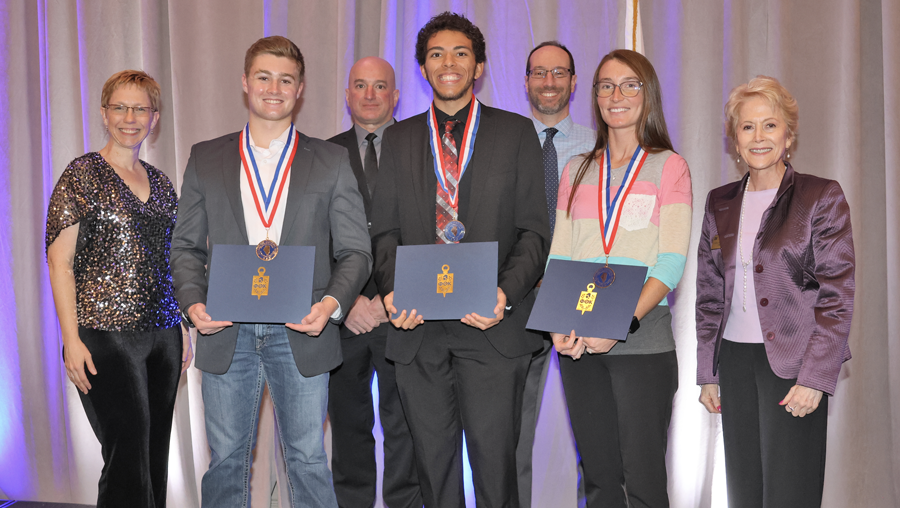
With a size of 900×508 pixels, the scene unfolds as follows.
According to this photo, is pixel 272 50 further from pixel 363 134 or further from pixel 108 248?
pixel 108 248

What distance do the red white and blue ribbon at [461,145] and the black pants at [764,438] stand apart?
1129mm

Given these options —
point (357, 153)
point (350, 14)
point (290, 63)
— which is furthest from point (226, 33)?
point (290, 63)

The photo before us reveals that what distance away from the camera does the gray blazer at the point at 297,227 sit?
2240 mm

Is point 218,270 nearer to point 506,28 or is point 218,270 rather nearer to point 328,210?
point 328,210

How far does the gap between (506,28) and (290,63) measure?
182 cm

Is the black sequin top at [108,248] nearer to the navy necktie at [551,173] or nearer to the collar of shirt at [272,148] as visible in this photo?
the collar of shirt at [272,148]

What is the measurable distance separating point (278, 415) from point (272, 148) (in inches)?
38.9

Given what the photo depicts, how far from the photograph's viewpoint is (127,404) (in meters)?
2.50

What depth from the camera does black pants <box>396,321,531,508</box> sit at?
216 cm

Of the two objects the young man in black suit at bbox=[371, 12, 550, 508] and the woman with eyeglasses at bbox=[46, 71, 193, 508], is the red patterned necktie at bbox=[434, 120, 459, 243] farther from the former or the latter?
the woman with eyeglasses at bbox=[46, 71, 193, 508]

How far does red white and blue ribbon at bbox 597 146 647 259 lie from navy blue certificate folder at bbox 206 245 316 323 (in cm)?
102

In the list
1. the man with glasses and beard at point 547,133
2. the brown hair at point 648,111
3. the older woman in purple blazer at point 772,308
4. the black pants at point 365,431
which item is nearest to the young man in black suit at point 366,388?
the black pants at point 365,431

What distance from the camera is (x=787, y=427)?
6.72 feet

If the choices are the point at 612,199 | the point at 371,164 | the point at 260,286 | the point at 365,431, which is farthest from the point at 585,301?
the point at 365,431
